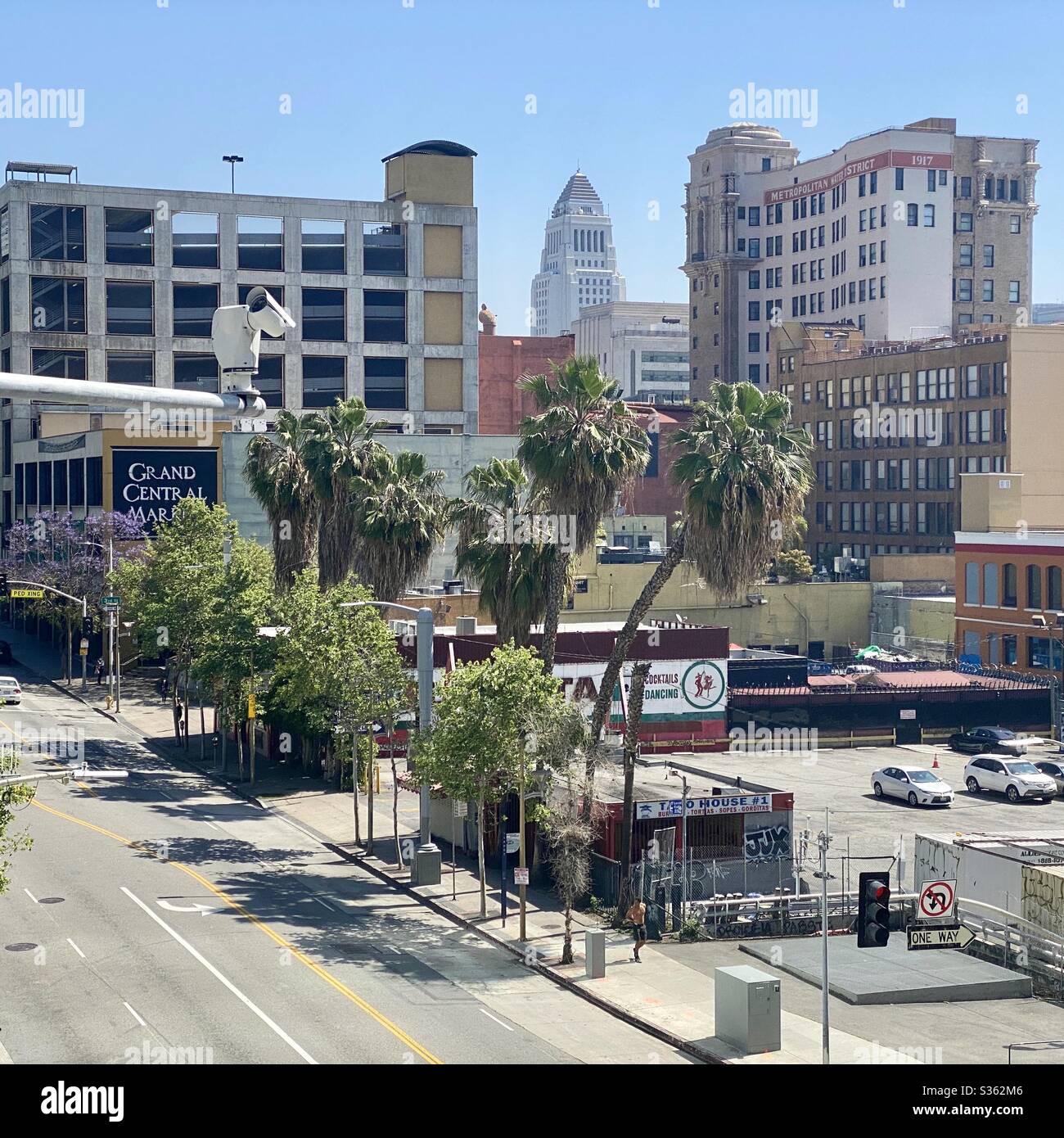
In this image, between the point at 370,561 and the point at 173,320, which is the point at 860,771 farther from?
the point at 173,320

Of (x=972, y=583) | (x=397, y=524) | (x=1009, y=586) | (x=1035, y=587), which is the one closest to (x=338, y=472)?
(x=397, y=524)

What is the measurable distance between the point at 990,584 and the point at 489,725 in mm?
49744

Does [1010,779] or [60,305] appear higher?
[60,305]

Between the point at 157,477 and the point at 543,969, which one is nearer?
the point at 543,969

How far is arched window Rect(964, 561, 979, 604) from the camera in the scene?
7812cm

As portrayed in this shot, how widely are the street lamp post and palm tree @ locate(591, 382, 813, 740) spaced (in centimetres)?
447

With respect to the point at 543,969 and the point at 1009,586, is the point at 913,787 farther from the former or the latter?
the point at 1009,586

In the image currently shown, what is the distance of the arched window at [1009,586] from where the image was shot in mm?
75062

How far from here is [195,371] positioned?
102 metres

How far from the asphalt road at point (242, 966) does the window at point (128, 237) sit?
61.0 m

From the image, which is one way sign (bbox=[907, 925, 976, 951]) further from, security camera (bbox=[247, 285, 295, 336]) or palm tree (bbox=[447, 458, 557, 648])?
security camera (bbox=[247, 285, 295, 336])

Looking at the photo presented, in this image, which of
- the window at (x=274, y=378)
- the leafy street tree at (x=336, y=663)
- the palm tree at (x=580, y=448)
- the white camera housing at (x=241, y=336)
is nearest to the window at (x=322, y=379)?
the window at (x=274, y=378)

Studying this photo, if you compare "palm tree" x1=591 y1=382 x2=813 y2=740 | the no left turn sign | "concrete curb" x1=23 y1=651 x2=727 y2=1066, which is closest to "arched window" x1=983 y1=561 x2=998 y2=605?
"concrete curb" x1=23 y1=651 x2=727 y2=1066

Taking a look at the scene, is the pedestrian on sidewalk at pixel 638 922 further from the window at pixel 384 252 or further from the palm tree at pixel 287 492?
the window at pixel 384 252
